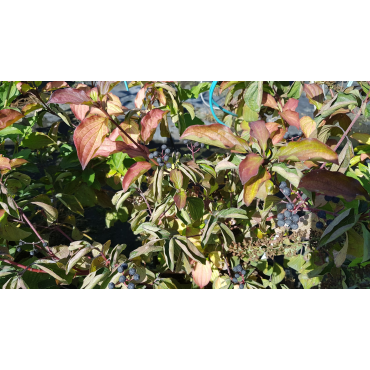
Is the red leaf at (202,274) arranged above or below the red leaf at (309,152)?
below

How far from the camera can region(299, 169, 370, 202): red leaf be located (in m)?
0.98

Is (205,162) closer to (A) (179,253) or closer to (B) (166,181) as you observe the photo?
(B) (166,181)

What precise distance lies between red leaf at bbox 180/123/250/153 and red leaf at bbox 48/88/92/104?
13.4 inches

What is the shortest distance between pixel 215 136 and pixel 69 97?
47 centimetres

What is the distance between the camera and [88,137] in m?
1.03

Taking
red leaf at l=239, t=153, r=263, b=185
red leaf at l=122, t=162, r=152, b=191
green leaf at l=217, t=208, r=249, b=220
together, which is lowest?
green leaf at l=217, t=208, r=249, b=220

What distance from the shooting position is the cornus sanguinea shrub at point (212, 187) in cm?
104

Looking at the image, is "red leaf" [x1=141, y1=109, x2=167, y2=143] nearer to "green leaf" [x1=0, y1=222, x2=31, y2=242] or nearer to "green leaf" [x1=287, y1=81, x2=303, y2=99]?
"green leaf" [x1=287, y1=81, x2=303, y2=99]

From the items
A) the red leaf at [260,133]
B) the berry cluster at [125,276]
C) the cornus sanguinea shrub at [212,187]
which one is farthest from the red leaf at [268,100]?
the berry cluster at [125,276]

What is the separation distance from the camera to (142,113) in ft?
4.79

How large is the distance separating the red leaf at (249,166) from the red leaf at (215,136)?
0.07 m

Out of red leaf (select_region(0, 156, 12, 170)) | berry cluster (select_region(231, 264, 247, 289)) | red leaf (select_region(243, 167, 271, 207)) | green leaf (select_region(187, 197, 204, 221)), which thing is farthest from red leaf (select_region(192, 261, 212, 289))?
red leaf (select_region(0, 156, 12, 170))

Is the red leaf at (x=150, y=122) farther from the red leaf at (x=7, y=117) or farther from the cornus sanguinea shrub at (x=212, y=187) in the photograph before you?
the red leaf at (x=7, y=117)

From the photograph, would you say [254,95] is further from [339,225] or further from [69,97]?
[69,97]
